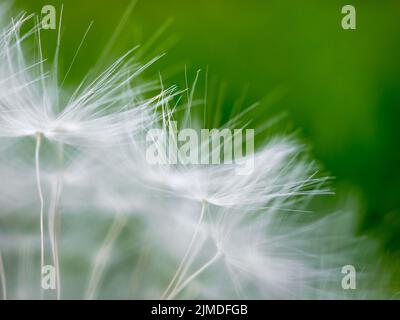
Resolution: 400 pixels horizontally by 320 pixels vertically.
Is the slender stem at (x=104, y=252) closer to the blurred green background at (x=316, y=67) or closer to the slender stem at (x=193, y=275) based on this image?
the slender stem at (x=193, y=275)

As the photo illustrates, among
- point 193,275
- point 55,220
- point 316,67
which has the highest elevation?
point 316,67

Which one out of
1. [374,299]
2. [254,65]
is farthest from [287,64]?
Result: [374,299]

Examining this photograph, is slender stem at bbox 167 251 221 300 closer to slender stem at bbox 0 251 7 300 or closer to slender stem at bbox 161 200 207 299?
slender stem at bbox 161 200 207 299

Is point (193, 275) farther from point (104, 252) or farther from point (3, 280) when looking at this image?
point (3, 280)

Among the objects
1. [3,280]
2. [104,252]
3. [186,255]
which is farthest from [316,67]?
[3,280]

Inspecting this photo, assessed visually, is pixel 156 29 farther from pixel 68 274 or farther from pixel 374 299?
pixel 374 299

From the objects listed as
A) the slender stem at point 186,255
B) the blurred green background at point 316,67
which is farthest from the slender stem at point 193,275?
the blurred green background at point 316,67

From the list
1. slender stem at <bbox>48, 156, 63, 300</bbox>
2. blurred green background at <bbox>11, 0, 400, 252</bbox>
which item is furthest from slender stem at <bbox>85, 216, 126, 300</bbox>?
blurred green background at <bbox>11, 0, 400, 252</bbox>

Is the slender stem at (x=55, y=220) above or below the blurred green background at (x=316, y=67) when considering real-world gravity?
below
